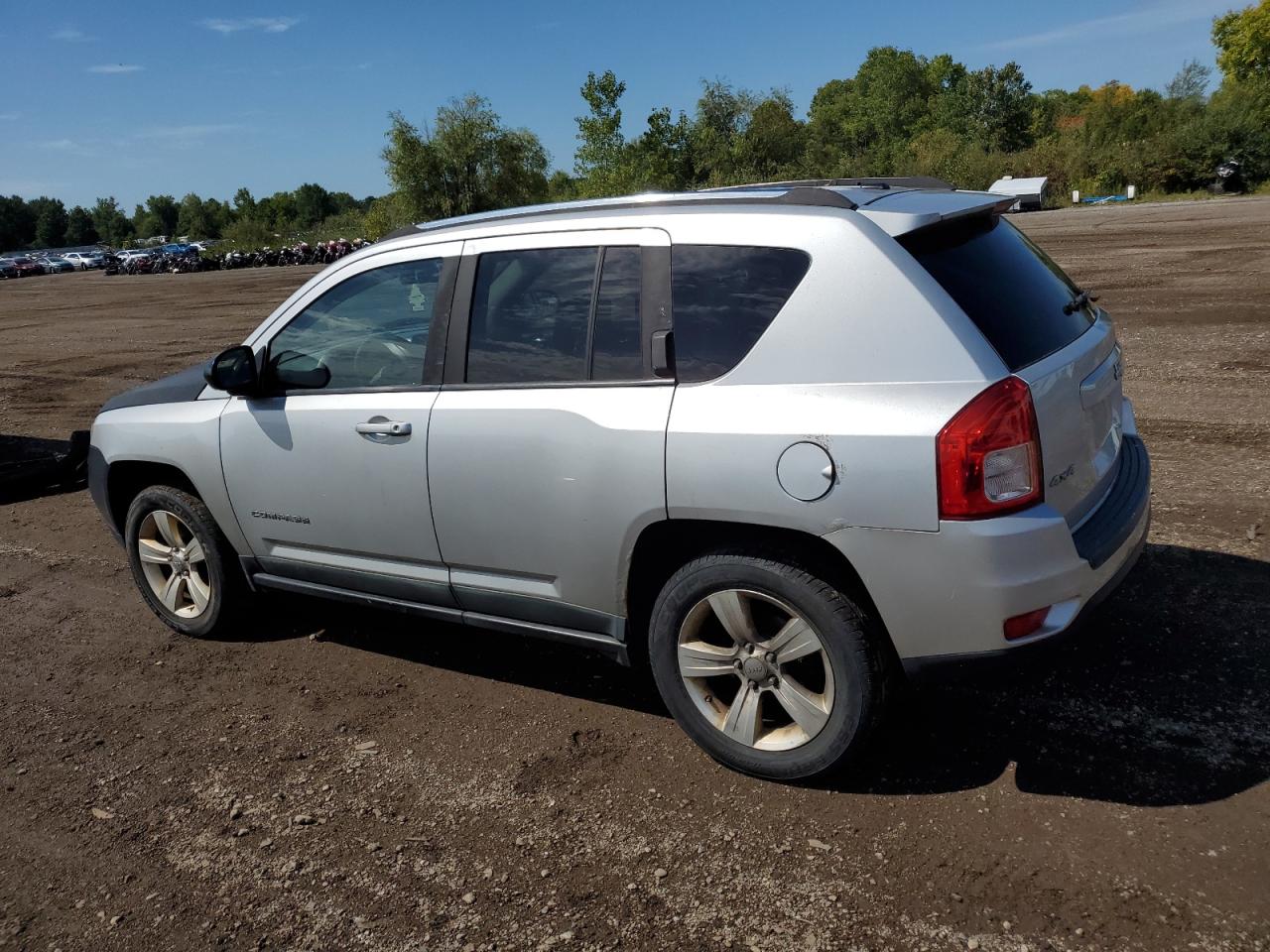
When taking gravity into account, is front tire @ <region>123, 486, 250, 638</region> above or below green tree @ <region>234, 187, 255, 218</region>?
below

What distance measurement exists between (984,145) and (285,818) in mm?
105365

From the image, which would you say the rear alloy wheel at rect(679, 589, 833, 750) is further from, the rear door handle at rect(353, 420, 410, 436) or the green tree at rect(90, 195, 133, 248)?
the green tree at rect(90, 195, 133, 248)

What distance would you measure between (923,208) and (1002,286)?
0.36 m

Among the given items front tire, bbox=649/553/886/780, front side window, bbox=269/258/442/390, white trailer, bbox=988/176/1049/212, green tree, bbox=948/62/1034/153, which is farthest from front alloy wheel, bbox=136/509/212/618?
green tree, bbox=948/62/1034/153

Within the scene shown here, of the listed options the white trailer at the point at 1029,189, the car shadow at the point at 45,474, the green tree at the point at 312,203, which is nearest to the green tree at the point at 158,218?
the green tree at the point at 312,203

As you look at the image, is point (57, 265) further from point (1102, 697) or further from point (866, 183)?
point (1102, 697)

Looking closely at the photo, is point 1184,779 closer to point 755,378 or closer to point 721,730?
point 721,730

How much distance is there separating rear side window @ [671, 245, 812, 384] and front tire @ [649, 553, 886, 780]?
25.6 inches

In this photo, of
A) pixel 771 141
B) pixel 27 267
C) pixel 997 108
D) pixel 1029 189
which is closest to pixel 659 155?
pixel 1029 189

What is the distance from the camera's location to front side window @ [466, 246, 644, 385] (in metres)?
3.52

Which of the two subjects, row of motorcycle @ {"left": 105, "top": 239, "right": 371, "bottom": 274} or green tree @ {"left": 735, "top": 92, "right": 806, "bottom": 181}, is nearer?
row of motorcycle @ {"left": 105, "top": 239, "right": 371, "bottom": 274}

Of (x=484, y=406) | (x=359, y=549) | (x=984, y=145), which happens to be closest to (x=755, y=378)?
(x=484, y=406)

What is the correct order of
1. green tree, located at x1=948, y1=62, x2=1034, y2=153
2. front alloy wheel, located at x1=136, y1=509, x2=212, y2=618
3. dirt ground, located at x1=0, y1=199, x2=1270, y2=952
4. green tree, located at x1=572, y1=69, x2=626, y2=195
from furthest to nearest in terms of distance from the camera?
1. green tree, located at x1=948, y1=62, x2=1034, y2=153
2. green tree, located at x1=572, y1=69, x2=626, y2=195
3. front alloy wheel, located at x1=136, y1=509, x2=212, y2=618
4. dirt ground, located at x1=0, y1=199, x2=1270, y2=952

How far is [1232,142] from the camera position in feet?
185
